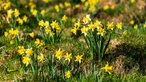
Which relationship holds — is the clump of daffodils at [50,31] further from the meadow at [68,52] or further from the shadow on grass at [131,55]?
the shadow on grass at [131,55]

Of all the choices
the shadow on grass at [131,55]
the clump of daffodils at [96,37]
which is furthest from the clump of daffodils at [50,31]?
the shadow on grass at [131,55]

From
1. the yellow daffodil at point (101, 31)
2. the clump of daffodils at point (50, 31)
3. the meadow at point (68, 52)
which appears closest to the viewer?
the meadow at point (68, 52)

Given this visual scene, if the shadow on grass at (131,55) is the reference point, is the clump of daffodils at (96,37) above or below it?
above

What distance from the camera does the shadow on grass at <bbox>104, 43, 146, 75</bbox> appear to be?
8.92 meters

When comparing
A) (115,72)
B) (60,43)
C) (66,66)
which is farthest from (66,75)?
(60,43)

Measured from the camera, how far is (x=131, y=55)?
9.32m

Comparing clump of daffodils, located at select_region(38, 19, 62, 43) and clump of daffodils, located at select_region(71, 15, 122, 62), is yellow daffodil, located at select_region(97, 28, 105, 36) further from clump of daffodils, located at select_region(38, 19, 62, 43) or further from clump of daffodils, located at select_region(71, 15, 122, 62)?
clump of daffodils, located at select_region(38, 19, 62, 43)

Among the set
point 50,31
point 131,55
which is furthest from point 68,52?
point 131,55

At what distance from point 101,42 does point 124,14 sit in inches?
237

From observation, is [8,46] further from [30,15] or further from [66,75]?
[30,15]

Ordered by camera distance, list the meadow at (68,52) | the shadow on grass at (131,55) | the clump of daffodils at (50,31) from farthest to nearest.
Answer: the clump of daffodils at (50,31) → the shadow on grass at (131,55) → the meadow at (68,52)

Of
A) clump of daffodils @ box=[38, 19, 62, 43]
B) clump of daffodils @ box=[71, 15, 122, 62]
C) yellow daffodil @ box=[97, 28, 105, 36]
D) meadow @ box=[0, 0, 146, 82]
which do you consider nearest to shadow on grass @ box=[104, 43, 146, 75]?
meadow @ box=[0, 0, 146, 82]

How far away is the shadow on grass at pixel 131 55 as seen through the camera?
892 cm

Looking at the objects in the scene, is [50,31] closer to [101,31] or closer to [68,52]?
[68,52]
